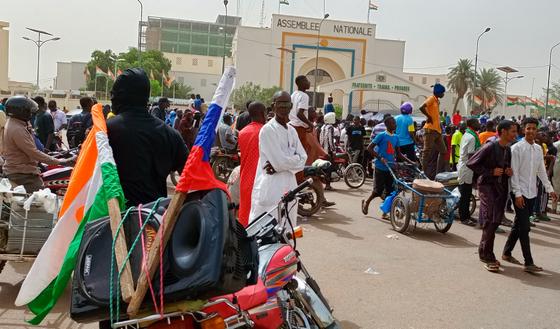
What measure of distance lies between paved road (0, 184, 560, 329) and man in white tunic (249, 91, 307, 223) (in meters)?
1.18

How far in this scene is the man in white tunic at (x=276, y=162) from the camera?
5172 millimetres

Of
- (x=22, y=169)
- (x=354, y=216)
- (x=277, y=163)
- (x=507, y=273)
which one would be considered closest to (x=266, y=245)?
(x=277, y=163)

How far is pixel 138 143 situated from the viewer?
333cm

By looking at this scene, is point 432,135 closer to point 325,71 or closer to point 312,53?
point 312,53

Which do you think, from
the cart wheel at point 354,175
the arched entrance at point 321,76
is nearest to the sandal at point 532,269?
the cart wheel at point 354,175

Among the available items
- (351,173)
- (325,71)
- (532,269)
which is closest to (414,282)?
(532,269)

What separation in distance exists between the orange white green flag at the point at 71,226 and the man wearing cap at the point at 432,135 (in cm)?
900

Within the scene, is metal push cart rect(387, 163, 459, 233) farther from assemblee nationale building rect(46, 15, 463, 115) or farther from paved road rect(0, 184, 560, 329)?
assemblee nationale building rect(46, 15, 463, 115)

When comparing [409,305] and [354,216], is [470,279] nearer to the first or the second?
[409,305]

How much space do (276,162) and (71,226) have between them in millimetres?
2456

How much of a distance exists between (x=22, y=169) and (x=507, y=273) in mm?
5642

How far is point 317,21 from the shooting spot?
6581 cm

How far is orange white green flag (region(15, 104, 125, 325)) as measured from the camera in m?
2.88

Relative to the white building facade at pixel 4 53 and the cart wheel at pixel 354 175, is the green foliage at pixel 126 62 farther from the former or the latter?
the cart wheel at pixel 354 175
